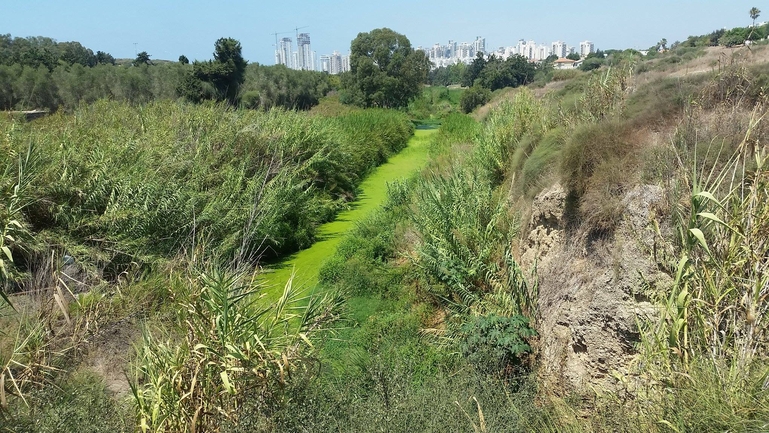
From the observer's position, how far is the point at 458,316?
632 centimetres

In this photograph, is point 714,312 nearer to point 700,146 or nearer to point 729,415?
point 729,415

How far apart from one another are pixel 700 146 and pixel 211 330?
15.4 ft

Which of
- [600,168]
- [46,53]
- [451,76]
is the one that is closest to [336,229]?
[600,168]

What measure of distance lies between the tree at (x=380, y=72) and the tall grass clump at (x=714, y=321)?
116 ft

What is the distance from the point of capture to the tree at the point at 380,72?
38031 mm

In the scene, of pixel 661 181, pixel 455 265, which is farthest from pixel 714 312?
pixel 455 265

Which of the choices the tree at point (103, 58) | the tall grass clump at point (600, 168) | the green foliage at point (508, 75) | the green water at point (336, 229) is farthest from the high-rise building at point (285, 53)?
the tall grass clump at point (600, 168)

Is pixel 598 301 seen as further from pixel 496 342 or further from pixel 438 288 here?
pixel 438 288

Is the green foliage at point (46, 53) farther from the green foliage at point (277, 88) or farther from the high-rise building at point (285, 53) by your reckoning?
the high-rise building at point (285, 53)

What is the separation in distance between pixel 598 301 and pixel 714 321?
1629 millimetres

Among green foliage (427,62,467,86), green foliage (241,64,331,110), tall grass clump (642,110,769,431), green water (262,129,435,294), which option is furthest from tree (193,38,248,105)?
green foliage (427,62,467,86)

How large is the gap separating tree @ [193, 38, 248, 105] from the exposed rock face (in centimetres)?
2589

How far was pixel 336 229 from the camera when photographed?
40.6ft

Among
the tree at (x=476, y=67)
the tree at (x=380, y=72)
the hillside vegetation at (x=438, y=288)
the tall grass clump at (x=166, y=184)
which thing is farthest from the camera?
the tree at (x=476, y=67)
